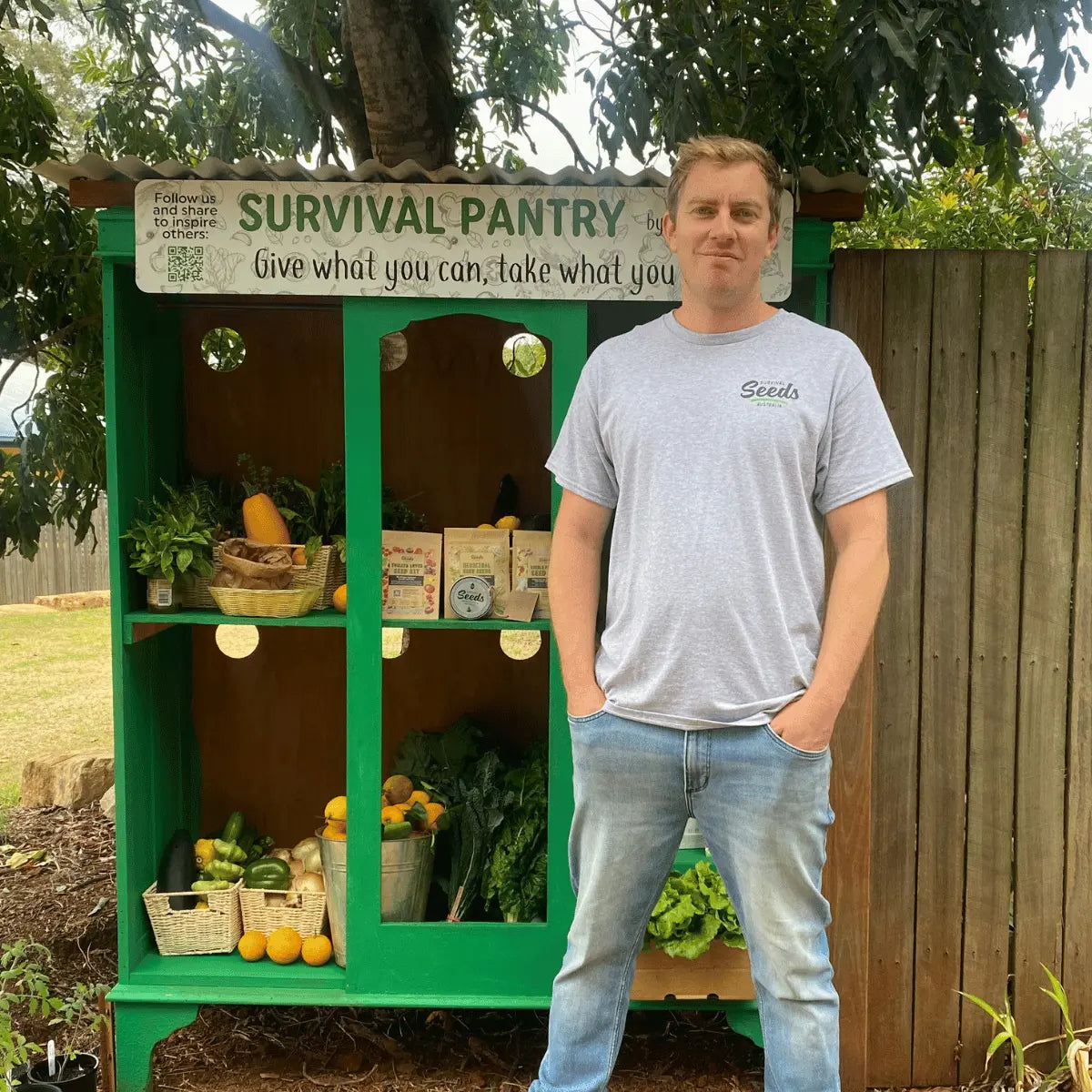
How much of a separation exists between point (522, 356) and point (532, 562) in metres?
0.94

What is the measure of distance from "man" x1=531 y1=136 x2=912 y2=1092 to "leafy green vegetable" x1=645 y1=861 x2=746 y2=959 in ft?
2.26

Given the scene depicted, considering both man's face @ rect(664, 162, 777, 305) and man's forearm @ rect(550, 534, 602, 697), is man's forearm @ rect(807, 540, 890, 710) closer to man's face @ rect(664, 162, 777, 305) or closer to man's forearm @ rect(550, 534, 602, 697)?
man's forearm @ rect(550, 534, 602, 697)

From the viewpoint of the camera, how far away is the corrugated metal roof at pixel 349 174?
2848 millimetres

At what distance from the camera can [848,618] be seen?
2072 mm

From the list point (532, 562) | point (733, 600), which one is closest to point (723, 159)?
point (733, 600)

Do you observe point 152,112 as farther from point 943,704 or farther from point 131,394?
point 943,704

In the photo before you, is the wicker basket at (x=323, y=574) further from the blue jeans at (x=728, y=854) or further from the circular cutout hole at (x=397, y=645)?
the blue jeans at (x=728, y=854)

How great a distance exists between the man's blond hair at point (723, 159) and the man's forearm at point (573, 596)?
2.40ft

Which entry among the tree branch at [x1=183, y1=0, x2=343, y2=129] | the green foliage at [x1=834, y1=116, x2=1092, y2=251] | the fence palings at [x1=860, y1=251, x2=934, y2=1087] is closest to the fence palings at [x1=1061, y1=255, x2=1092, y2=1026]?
the fence palings at [x1=860, y1=251, x2=934, y2=1087]

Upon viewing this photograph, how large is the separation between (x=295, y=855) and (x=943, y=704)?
2104 mm

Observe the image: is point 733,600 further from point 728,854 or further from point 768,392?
point 728,854

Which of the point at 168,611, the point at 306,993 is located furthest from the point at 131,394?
the point at 306,993

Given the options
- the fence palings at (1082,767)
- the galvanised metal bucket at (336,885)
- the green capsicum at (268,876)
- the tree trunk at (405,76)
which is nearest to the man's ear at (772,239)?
the fence palings at (1082,767)

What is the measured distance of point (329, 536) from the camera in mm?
3381
